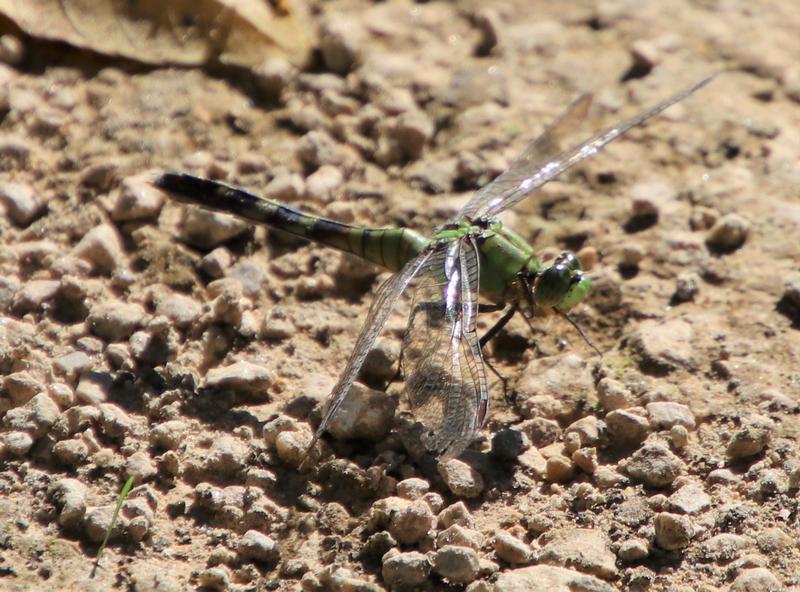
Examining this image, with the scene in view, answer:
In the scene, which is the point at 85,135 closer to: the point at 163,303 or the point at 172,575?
the point at 163,303

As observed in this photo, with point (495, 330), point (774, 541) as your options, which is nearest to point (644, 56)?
point (495, 330)

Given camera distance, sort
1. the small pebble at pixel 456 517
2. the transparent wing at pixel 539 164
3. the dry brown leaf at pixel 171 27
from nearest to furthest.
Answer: the small pebble at pixel 456 517 < the transparent wing at pixel 539 164 < the dry brown leaf at pixel 171 27

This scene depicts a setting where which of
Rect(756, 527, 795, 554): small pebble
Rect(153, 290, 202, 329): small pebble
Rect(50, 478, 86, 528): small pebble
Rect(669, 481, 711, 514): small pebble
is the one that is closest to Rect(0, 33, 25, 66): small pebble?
Rect(153, 290, 202, 329): small pebble

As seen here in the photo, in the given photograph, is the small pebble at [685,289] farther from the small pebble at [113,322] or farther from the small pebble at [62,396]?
the small pebble at [62,396]

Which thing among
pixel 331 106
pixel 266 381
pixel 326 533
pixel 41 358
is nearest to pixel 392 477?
pixel 326 533

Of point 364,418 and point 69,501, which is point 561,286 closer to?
point 364,418

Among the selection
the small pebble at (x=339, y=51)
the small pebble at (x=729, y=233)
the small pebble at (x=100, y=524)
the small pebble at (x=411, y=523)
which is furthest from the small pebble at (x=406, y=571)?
the small pebble at (x=339, y=51)

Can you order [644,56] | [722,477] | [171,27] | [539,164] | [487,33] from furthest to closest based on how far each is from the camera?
[487,33] < [644,56] < [171,27] < [539,164] < [722,477]
